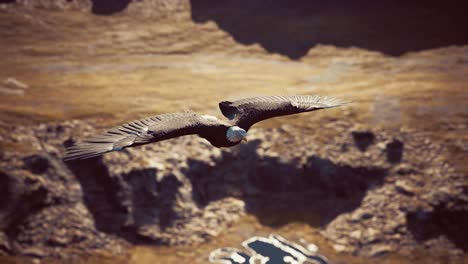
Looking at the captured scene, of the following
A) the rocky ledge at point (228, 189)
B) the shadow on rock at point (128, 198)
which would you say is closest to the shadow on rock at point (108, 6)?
the rocky ledge at point (228, 189)

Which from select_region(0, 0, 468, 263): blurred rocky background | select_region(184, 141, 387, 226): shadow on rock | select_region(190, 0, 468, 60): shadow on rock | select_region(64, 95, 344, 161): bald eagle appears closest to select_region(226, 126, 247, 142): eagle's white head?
select_region(64, 95, 344, 161): bald eagle

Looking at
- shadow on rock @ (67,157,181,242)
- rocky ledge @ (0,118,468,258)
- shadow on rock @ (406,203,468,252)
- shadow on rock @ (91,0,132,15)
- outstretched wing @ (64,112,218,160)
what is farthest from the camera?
shadow on rock @ (91,0,132,15)

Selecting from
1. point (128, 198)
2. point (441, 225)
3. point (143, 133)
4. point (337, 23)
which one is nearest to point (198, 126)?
point (143, 133)

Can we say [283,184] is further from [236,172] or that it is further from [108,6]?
[108,6]

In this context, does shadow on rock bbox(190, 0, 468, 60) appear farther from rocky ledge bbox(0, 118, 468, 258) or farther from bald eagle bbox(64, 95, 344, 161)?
bald eagle bbox(64, 95, 344, 161)

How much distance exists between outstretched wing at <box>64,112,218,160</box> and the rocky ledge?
11011 mm

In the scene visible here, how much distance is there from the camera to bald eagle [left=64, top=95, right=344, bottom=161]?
34.7 ft

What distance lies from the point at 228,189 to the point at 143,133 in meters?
12.6

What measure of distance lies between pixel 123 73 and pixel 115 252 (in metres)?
10.2

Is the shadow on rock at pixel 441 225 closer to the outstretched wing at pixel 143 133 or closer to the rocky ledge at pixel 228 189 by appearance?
the rocky ledge at pixel 228 189

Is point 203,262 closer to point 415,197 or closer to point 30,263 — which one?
point 30,263

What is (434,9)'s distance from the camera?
3416 cm

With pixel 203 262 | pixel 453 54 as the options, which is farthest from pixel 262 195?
pixel 453 54

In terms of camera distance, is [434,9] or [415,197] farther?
[434,9]
